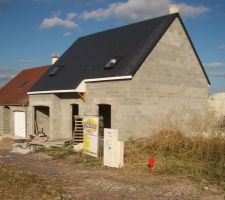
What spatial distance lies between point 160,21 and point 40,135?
1023 centimetres

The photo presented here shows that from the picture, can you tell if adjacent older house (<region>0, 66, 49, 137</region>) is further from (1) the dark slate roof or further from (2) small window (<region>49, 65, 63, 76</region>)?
(2) small window (<region>49, 65, 63, 76</region>)

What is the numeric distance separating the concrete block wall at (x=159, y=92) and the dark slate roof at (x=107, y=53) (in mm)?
421

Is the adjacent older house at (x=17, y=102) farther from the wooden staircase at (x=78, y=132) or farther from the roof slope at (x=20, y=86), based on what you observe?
the wooden staircase at (x=78, y=132)

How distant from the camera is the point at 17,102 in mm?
25391

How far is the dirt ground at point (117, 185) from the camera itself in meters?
8.88

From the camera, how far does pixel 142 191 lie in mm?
9336

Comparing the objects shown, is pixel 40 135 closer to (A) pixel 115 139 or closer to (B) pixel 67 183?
(A) pixel 115 139

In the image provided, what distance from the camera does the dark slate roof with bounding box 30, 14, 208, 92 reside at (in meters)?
17.9

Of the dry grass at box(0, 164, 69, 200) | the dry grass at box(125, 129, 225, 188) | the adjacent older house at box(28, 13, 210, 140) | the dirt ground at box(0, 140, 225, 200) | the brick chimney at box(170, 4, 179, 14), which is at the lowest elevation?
the dirt ground at box(0, 140, 225, 200)

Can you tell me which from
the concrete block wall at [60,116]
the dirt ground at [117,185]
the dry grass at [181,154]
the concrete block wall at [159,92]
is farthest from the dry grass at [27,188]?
the concrete block wall at [60,116]

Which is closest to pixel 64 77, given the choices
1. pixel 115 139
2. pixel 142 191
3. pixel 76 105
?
pixel 76 105

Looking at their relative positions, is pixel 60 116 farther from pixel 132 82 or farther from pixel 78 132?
pixel 132 82

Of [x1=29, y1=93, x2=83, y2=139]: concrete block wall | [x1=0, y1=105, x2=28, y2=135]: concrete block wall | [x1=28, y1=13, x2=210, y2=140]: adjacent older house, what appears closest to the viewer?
[x1=28, y1=13, x2=210, y2=140]: adjacent older house

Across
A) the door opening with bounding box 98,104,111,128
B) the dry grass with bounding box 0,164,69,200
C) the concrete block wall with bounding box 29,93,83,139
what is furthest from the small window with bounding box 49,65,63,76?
the dry grass with bounding box 0,164,69,200
